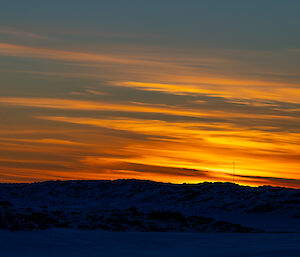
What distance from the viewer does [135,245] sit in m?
15.7

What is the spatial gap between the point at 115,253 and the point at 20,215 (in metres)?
8.52

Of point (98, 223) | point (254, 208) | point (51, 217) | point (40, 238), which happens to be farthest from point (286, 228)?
point (40, 238)

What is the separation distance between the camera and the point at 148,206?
108 feet

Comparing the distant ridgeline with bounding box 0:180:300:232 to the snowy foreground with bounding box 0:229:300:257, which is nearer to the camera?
the snowy foreground with bounding box 0:229:300:257

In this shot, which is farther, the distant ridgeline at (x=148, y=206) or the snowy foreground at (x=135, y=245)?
the distant ridgeline at (x=148, y=206)

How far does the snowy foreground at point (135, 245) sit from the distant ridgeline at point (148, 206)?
2931mm

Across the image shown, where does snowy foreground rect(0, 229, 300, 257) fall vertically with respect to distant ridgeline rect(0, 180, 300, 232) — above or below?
below

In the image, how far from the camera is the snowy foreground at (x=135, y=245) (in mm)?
13719

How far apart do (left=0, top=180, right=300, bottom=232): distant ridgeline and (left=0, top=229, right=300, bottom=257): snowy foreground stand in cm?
293

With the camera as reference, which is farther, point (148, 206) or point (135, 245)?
point (148, 206)

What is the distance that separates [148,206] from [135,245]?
675 inches

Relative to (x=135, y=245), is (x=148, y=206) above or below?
above

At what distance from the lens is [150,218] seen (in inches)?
966

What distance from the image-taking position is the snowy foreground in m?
13.7
